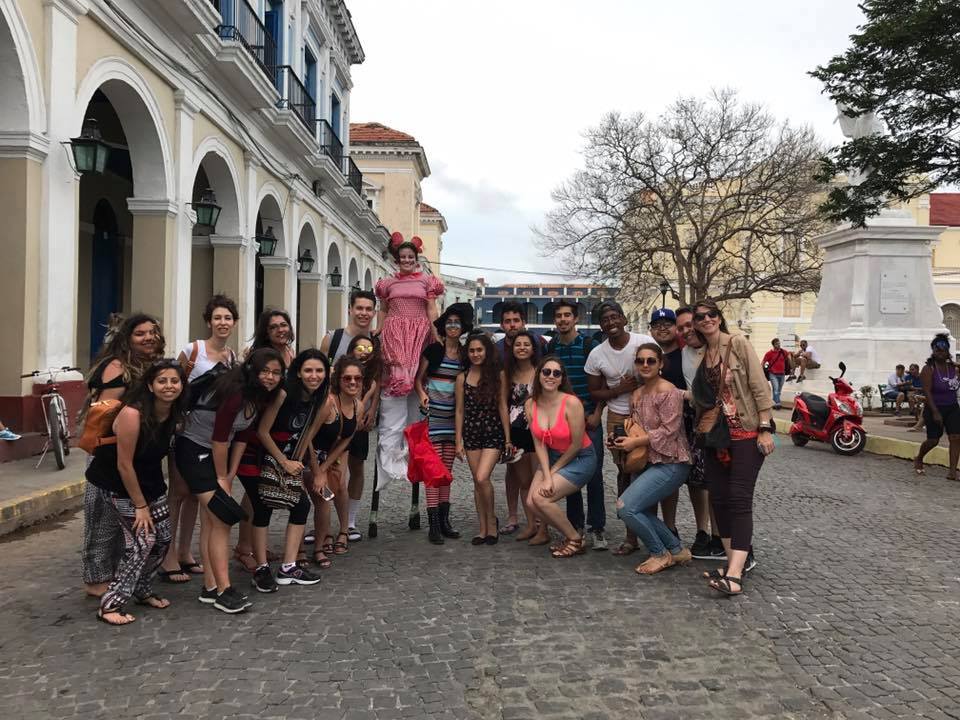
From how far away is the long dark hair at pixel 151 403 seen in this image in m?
3.67

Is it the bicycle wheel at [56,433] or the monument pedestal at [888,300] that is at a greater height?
the monument pedestal at [888,300]

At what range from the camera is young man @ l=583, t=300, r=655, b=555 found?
500 centimetres

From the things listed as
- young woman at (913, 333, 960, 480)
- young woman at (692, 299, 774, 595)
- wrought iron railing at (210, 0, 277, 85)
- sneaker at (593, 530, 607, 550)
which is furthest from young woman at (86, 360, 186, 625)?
wrought iron railing at (210, 0, 277, 85)

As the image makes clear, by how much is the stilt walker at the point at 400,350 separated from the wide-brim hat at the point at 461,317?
0.24 ft

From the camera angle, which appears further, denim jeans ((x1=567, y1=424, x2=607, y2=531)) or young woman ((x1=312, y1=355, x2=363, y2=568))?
Answer: denim jeans ((x1=567, y1=424, x2=607, y2=531))

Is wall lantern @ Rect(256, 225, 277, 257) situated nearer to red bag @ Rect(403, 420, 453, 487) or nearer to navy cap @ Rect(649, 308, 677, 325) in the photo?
red bag @ Rect(403, 420, 453, 487)

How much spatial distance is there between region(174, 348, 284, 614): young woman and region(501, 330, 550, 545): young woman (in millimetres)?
1813

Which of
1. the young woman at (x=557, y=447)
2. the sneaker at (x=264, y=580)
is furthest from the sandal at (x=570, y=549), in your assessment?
the sneaker at (x=264, y=580)

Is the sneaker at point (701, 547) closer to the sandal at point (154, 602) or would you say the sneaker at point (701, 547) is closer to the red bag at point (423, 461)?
the red bag at point (423, 461)

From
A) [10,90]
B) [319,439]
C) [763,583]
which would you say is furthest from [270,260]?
[763,583]

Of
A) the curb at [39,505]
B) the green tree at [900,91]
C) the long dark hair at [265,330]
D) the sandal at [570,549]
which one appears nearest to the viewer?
the long dark hair at [265,330]

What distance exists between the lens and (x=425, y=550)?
5.07 meters

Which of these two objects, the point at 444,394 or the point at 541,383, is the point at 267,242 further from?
the point at 541,383

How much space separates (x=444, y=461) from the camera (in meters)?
5.39
